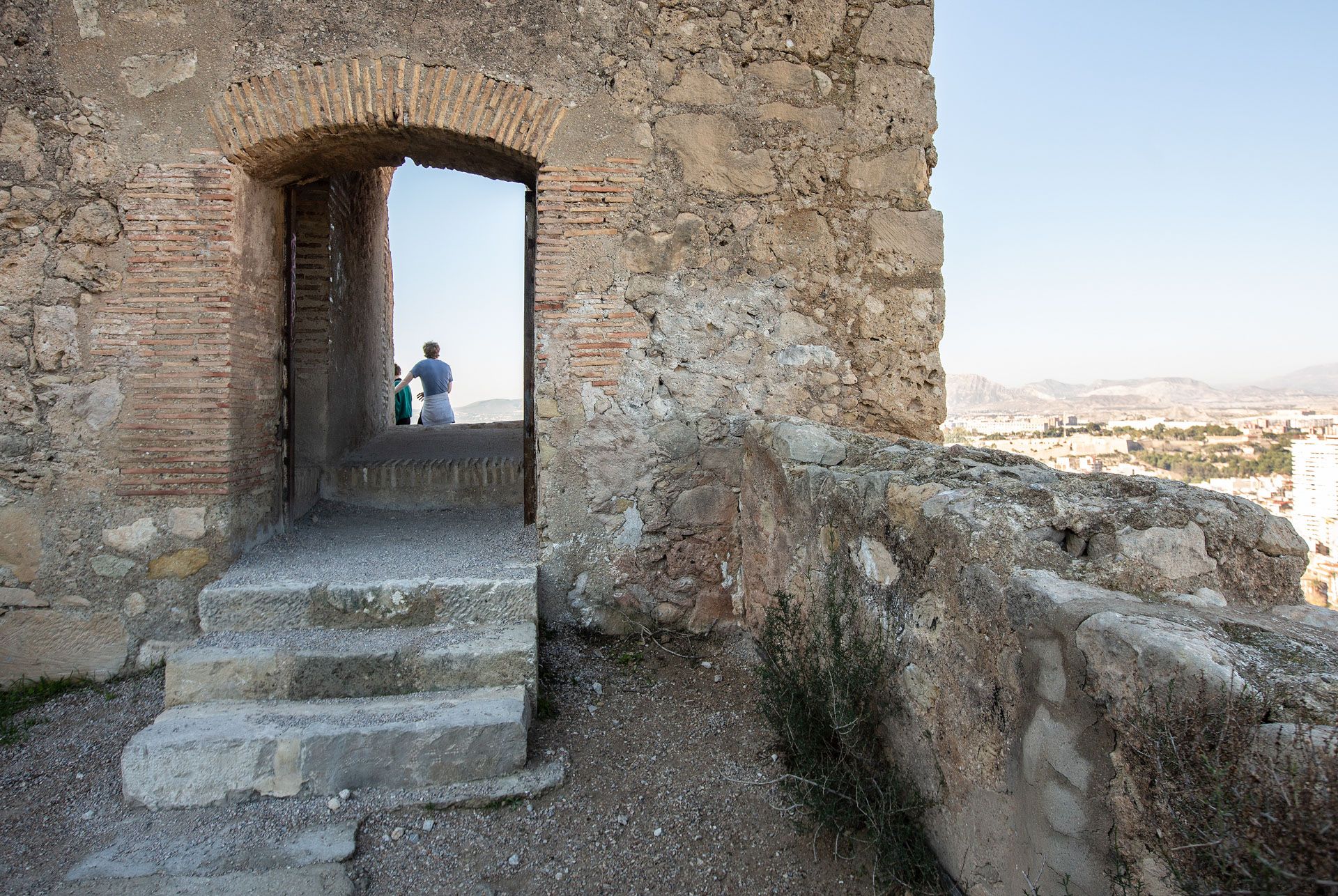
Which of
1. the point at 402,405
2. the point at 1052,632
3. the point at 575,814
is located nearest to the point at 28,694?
the point at 575,814

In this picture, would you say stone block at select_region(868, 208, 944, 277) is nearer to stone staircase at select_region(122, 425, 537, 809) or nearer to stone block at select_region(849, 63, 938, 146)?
stone block at select_region(849, 63, 938, 146)

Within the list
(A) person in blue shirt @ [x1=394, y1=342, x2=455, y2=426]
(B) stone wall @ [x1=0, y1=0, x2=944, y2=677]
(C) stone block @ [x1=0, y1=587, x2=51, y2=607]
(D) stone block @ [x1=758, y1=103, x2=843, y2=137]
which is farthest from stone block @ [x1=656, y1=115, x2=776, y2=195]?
(A) person in blue shirt @ [x1=394, y1=342, x2=455, y2=426]

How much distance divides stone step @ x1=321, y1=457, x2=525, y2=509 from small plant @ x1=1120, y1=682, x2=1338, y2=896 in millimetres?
4194

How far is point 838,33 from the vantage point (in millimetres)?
3977

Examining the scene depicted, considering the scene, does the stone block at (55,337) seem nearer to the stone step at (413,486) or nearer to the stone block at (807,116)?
the stone step at (413,486)

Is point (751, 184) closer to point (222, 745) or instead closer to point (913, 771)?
point (913, 771)

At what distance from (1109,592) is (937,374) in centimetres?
270

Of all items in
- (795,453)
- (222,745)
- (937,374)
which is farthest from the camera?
(937,374)

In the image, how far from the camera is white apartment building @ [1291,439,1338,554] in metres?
10.3

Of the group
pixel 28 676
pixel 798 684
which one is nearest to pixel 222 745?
A: pixel 28 676

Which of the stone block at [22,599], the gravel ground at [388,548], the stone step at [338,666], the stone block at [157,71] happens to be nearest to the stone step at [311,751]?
the stone step at [338,666]

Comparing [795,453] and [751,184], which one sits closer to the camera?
[795,453]

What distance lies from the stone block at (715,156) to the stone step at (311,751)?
104 inches

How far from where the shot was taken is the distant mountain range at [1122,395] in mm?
63188
